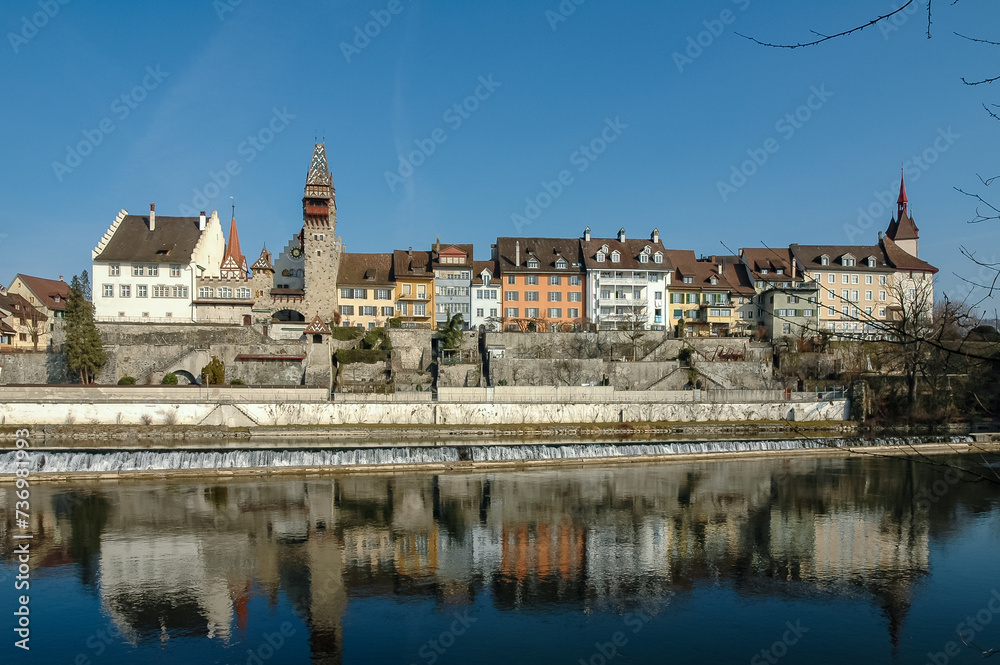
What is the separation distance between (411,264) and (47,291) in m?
34.2

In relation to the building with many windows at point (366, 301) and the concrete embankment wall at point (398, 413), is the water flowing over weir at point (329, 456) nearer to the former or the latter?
the concrete embankment wall at point (398, 413)

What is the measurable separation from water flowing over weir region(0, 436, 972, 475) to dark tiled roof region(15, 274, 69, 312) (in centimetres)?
3638

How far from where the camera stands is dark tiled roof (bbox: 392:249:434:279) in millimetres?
54375

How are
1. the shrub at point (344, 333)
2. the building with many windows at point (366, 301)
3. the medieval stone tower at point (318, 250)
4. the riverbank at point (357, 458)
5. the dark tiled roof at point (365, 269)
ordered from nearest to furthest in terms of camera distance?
the riverbank at point (357, 458) → the shrub at point (344, 333) → the medieval stone tower at point (318, 250) → the building with many windows at point (366, 301) → the dark tiled roof at point (365, 269)

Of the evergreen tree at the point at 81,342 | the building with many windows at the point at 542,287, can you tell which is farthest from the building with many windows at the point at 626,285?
the evergreen tree at the point at 81,342

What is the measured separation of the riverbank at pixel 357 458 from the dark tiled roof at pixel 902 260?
93.7 ft

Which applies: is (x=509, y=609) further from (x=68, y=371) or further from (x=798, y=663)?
(x=68, y=371)

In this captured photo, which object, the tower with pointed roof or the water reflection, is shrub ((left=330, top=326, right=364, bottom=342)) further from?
the tower with pointed roof

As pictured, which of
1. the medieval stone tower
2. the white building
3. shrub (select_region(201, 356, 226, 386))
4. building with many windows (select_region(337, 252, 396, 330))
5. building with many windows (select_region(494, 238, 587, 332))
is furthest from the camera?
building with many windows (select_region(494, 238, 587, 332))

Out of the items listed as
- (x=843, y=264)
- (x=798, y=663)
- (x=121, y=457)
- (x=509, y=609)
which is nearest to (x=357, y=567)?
(x=509, y=609)

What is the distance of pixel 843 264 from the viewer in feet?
192

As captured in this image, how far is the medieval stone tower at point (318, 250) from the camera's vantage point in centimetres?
5222

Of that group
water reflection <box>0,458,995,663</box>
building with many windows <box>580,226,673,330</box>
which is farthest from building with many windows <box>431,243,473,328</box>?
water reflection <box>0,458,995,663</box>

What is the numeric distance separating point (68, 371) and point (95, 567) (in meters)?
30.2
